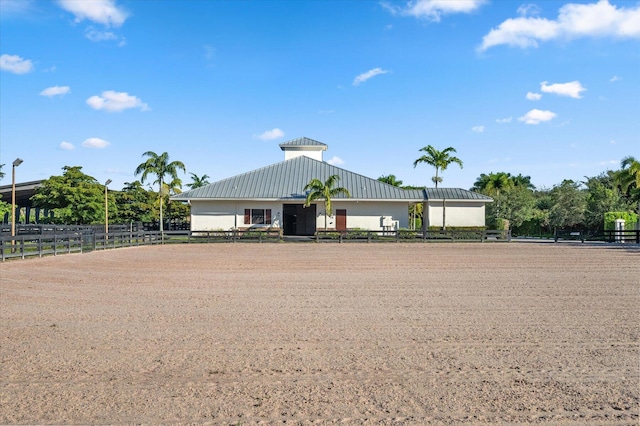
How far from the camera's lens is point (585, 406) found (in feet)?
15.1

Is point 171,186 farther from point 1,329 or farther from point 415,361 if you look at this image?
point 415,361

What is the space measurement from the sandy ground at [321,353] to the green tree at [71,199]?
93.9 feet

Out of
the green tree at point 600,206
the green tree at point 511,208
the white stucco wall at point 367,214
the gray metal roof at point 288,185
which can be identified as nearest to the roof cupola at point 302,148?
the gray metal roof at point 288,185

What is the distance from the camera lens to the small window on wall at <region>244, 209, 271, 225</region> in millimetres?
38562

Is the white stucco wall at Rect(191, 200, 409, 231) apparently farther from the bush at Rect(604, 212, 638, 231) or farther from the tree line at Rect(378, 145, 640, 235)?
the bush at Rect(604, 212, 638, 231)

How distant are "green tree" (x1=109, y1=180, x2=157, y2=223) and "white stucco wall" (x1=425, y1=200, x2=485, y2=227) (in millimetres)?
24001

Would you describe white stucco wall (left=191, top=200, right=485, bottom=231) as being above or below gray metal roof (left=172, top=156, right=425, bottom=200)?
below

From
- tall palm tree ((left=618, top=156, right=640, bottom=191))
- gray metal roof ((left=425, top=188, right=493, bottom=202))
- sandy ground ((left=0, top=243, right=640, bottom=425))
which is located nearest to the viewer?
sandy ground ((left=0, top=243, right=640, bottom=425))

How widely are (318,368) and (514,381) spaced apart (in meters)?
2.02

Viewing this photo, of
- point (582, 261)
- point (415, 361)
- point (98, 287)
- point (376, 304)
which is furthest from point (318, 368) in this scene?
point (582, 261)

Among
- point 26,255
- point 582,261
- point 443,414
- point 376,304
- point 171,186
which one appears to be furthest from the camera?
point 171,186

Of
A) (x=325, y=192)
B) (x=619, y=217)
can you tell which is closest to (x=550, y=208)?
(x=619, y=217)

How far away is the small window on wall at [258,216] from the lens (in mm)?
38562

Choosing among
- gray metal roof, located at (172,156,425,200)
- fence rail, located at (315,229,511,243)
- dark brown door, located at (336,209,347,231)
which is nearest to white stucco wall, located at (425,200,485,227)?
gray metal roof, located at (172,156,425,200)
